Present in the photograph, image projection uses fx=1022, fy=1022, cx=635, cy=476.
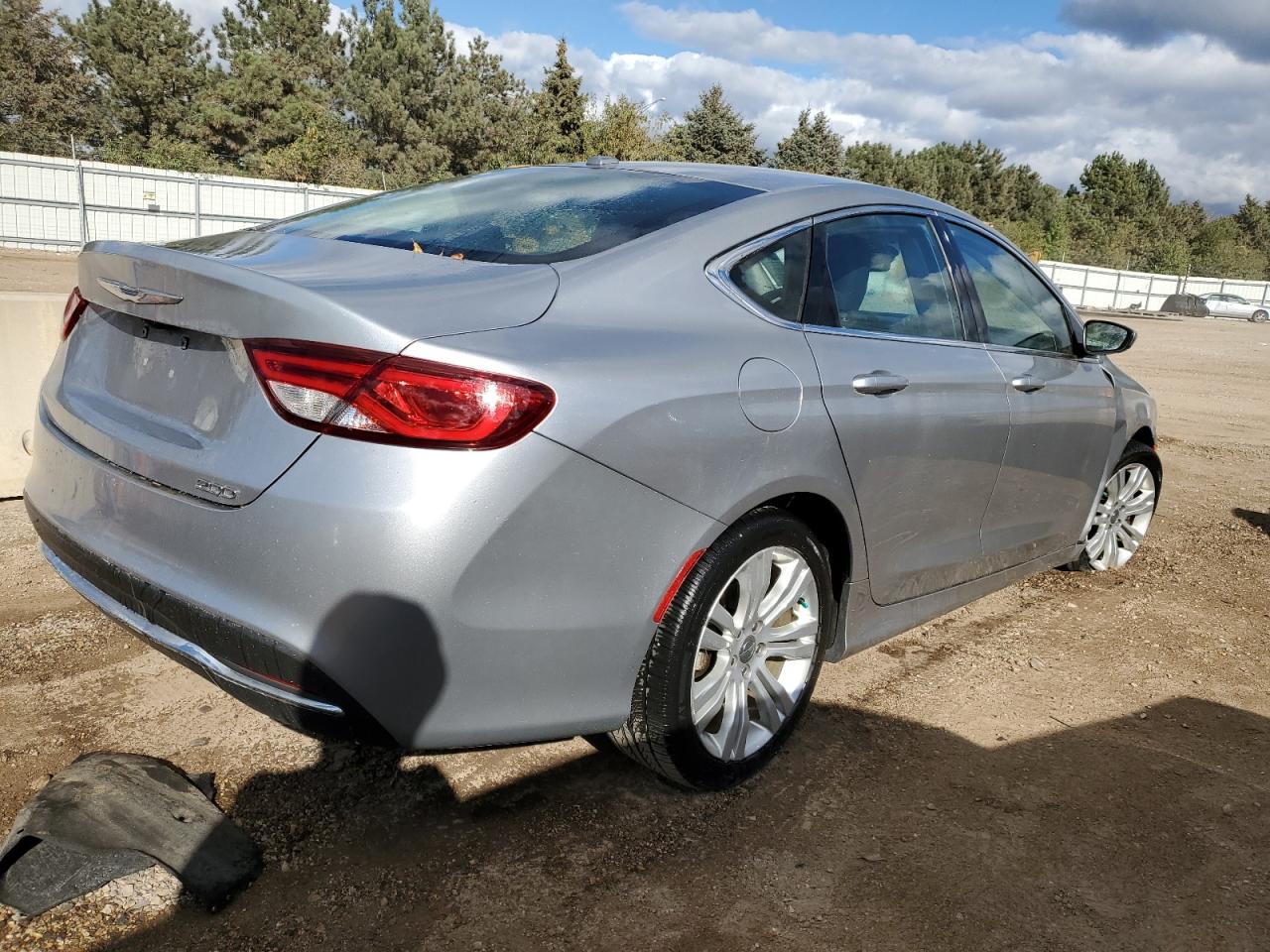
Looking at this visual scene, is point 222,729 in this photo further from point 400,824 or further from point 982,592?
point 982,592

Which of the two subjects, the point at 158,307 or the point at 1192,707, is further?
the point at 1192,707

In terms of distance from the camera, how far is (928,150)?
9106cm

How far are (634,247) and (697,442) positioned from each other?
20.9 inches

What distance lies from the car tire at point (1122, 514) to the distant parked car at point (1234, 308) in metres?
48.6

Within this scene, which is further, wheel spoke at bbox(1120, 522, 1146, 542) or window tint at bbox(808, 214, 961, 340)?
wheel spoke at bbox(1120, 522, 1146, 542)

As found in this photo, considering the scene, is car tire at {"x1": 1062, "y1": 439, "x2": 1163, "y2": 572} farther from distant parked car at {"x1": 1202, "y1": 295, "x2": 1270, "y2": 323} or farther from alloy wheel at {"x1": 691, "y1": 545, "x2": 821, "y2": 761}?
distant parked car at {"x1": 1202, "y1": 295, "x2": 1270, "y2": 323}

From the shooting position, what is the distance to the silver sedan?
6.53 ft

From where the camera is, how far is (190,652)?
217cm

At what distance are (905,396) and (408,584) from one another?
5.44 ft

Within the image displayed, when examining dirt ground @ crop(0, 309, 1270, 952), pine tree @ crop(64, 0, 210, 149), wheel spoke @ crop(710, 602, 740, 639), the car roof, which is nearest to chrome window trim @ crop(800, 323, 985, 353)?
the car roof

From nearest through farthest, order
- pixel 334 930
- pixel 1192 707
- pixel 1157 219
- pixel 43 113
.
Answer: pixel 334 930
pixel 1192 707
pixel 43 113
pixel 1157 219

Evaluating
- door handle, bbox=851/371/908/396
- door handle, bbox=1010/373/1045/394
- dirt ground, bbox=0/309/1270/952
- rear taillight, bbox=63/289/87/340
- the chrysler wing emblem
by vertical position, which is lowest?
dirt ground, bbox=0/309/1270/952

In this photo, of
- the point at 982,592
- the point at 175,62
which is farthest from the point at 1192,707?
the point at 175,62

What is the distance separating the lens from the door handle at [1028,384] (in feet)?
11.7
